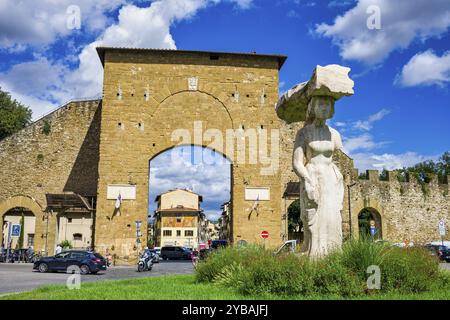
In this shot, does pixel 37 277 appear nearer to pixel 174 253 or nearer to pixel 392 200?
pixel 174 253

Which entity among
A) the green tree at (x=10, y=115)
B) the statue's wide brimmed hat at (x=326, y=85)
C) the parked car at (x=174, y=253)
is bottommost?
the parked car at (x=174, y=253)

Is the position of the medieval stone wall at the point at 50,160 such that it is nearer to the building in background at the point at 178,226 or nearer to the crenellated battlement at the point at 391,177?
the crenellated battlement at the point at 391,177

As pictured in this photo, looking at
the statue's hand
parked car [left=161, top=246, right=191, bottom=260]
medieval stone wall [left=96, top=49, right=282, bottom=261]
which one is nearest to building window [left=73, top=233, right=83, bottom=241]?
parked car [left=161, top=246, right=191, bottom=260]

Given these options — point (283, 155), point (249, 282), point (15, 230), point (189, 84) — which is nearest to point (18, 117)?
point (15, 230)

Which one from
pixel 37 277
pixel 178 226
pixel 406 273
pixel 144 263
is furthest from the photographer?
pixel 178 226

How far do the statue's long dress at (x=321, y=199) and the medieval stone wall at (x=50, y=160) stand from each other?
2133cm

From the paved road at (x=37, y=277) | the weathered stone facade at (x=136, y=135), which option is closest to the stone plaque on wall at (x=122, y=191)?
the weathered stone facade at (x=136, y=135)

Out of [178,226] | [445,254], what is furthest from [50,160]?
[178,226]

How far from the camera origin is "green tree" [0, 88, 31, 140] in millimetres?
35156

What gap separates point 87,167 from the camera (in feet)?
94.8

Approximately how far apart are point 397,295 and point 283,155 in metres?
24.3

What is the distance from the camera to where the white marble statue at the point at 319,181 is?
28.7 feet

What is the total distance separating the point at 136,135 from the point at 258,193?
296 inches

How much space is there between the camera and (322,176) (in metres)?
8.95
